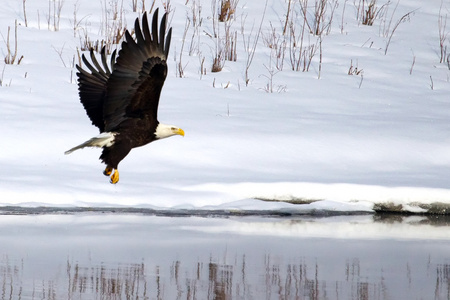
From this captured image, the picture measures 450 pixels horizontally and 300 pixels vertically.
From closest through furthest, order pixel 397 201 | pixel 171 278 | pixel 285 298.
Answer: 1. pixel 285 298
2. pixel 171 278
3. pixel 397 201

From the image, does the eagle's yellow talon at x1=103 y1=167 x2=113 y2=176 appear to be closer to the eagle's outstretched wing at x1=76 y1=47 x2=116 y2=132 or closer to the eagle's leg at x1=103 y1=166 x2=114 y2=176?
the eagle's leg at x1=103 y1=166 x2=114 y2=176

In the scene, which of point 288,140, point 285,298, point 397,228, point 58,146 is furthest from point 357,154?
point 285,298

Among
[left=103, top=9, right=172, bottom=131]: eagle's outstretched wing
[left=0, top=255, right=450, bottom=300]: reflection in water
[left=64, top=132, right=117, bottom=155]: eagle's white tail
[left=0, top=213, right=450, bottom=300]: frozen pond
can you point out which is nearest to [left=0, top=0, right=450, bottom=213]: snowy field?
[left=64, top=132, right=117, bottom=155]: eagle's white tail

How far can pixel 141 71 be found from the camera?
6.09 metres

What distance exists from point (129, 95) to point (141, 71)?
296 millimetres

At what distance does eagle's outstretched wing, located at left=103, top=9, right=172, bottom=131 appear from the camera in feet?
19.8

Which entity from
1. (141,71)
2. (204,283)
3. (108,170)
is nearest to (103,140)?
(108,170)

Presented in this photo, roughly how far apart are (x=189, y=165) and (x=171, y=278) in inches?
133

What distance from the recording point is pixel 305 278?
13.7 feet

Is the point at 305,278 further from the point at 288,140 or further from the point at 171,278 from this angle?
the point at 288,140

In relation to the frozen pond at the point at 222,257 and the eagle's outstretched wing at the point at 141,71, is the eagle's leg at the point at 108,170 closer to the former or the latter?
the eagle's outstretched wing at the point at 141,71

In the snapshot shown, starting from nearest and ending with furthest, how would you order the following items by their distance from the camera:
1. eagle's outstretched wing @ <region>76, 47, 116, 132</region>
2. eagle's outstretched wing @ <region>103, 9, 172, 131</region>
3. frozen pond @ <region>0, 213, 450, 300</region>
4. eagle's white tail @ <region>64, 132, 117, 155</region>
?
frozen pond @ <region>0, 213, 450, 300</region> → eagle's outstretched wing @ <region>103, 9, 172, 131</region> → eagle's white tail @ <region>64, 132, 117, 155</region> → eagle's outstretched wing @ <region>76, 47, 116, 132</region>

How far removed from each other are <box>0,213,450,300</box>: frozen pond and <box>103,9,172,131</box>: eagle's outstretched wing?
2.91 feet

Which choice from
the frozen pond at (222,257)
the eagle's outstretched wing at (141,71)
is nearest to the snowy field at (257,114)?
the frozen pond at (222,257)
